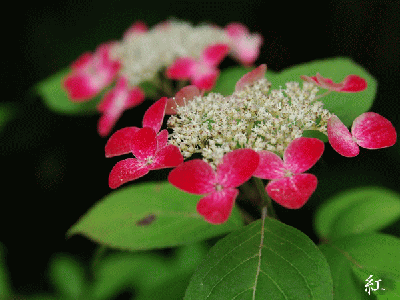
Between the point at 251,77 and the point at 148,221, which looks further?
the point at 148,221

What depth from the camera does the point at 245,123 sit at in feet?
2.22

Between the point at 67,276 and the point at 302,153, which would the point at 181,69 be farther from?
the point at 67,276

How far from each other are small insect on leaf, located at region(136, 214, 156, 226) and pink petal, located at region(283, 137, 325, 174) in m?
0.41

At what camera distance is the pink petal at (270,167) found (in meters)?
0.61

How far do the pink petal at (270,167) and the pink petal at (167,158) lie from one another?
13cm

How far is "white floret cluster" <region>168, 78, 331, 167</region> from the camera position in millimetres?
661

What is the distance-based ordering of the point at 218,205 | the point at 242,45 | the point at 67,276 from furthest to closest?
the point at 67,276 < the point at 242,45 < the point at 218,205

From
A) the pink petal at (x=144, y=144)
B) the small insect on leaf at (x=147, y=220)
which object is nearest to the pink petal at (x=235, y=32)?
the small insect on leaf at (x=147, y=220)

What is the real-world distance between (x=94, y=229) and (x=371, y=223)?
0.68m

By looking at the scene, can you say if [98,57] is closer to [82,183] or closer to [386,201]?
[82,183]

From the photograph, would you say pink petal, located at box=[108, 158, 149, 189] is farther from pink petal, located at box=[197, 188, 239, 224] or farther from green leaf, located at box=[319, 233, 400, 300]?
green leaf, located at box=[319, 233, 400, 300]

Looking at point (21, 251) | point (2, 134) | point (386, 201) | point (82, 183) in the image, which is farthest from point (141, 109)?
point (386, 201)

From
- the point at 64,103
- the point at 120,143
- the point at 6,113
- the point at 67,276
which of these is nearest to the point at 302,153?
the point at 120,143

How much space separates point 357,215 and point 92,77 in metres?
1.04
